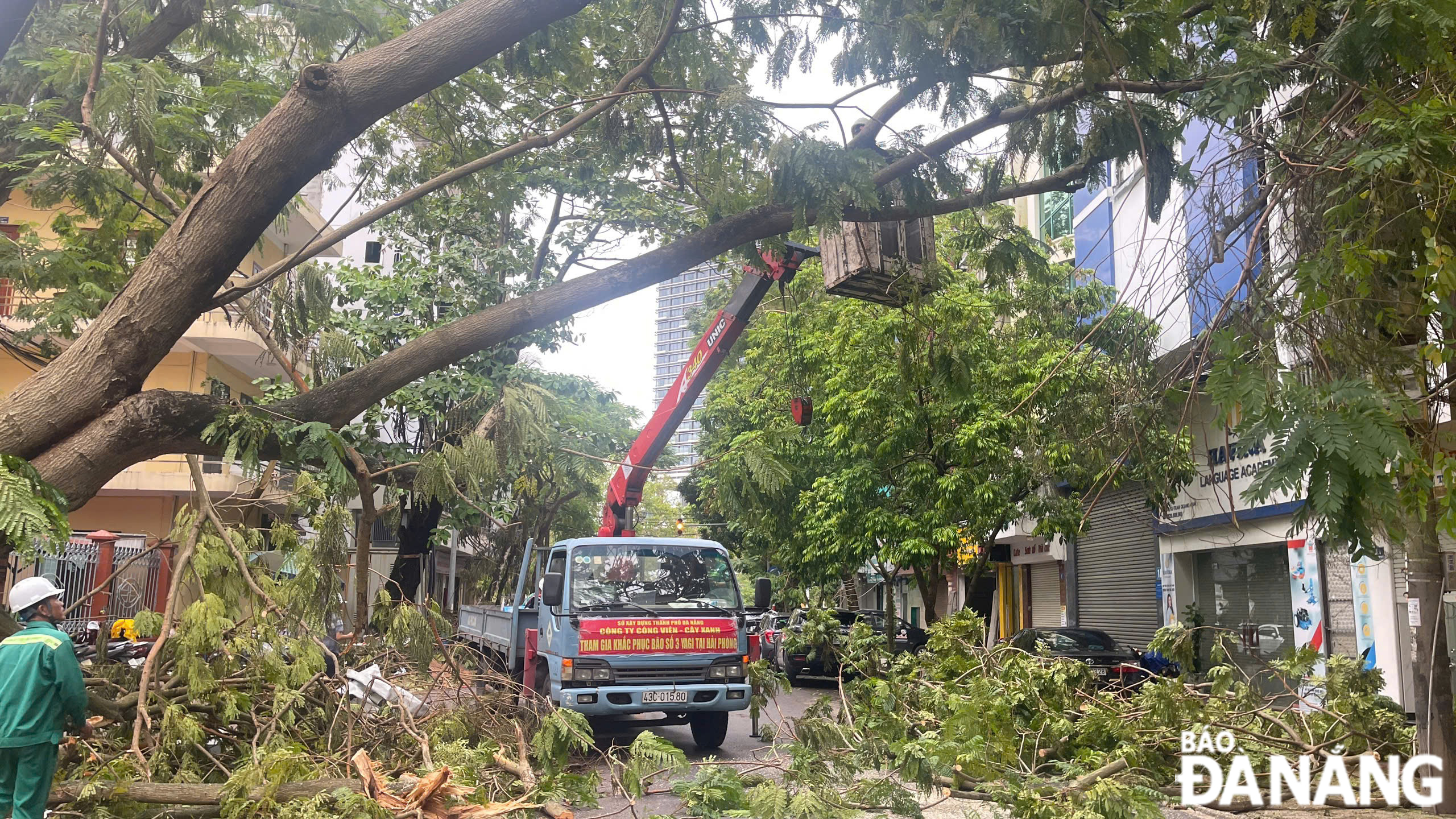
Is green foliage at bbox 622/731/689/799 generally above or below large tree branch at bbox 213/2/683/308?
below

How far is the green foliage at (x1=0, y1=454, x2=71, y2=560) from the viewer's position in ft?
14.0

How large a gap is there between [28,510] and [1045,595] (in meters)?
28.1

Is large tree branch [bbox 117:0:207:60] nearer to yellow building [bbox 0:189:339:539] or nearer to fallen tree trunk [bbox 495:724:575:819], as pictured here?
fallen tree trunk [bbox 495:724:575:819]

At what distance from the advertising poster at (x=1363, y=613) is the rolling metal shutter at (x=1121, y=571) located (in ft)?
20.2

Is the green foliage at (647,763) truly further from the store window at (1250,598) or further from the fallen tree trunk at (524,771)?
the store window at (1250,598)

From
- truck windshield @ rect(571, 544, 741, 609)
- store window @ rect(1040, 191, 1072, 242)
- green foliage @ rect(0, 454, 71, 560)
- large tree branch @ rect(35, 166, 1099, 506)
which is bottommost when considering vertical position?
truck windshield @ rect(571, 544, 741, 609)

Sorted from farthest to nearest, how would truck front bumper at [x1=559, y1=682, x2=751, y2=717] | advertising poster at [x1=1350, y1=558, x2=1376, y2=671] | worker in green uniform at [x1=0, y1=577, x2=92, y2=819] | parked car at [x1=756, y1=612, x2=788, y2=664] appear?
parked car at [x1=756, y1=612, x2=788, y2=664] < advertising poster at [x1=1350, y1=558, x2=1376, y2=671] < truck front bumper at [x1=559, y1=682, x2=751, y2=717] < worker in green uniform at [x1=0, y1=577, x2=92, y2=819]

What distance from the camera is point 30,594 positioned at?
5645mm

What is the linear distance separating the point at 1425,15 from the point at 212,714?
765cm

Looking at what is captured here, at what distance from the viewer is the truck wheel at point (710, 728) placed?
1080 centimetres

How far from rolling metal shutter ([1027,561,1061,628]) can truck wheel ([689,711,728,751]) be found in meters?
18.8

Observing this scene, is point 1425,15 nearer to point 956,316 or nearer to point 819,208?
point 819,208

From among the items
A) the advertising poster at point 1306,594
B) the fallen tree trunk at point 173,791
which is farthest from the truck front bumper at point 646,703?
the advertising poster at point 1306,594

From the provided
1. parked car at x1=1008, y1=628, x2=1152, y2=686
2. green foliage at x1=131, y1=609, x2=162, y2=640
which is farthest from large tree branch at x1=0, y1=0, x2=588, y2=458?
parked car at x1=1008, y1=628, x2=1152, y2=686
